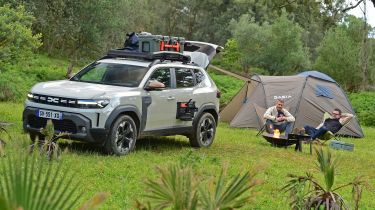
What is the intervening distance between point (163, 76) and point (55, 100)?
225cm

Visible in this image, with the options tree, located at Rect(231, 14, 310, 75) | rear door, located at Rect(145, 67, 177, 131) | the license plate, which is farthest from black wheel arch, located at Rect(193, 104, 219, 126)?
tree, located at Rect(231, 14, 310, 75)

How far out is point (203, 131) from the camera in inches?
466

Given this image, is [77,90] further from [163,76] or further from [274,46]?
[274,46]

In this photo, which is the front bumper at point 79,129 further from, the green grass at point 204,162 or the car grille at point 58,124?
the green grass at point 204,162

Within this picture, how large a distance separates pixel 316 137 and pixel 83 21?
1406 centimetres

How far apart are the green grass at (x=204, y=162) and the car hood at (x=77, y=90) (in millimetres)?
915

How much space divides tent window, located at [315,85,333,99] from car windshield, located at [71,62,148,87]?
886 centimetres

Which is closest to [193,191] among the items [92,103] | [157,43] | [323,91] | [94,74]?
[92,103]

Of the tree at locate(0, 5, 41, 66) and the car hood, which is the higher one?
the tree at locate(0, 5, 41, 66)

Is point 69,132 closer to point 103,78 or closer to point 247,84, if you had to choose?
point 103,78

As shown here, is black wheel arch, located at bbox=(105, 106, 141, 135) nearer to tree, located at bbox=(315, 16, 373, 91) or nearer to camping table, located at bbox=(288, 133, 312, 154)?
camping table, located at bbox=(288, 133, 312, 154)

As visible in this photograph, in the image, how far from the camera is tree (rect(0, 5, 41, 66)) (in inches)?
486

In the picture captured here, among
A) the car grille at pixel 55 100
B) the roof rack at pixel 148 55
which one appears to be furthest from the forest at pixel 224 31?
the car grille at pixel 55 100

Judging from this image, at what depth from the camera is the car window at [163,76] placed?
34.4ft
